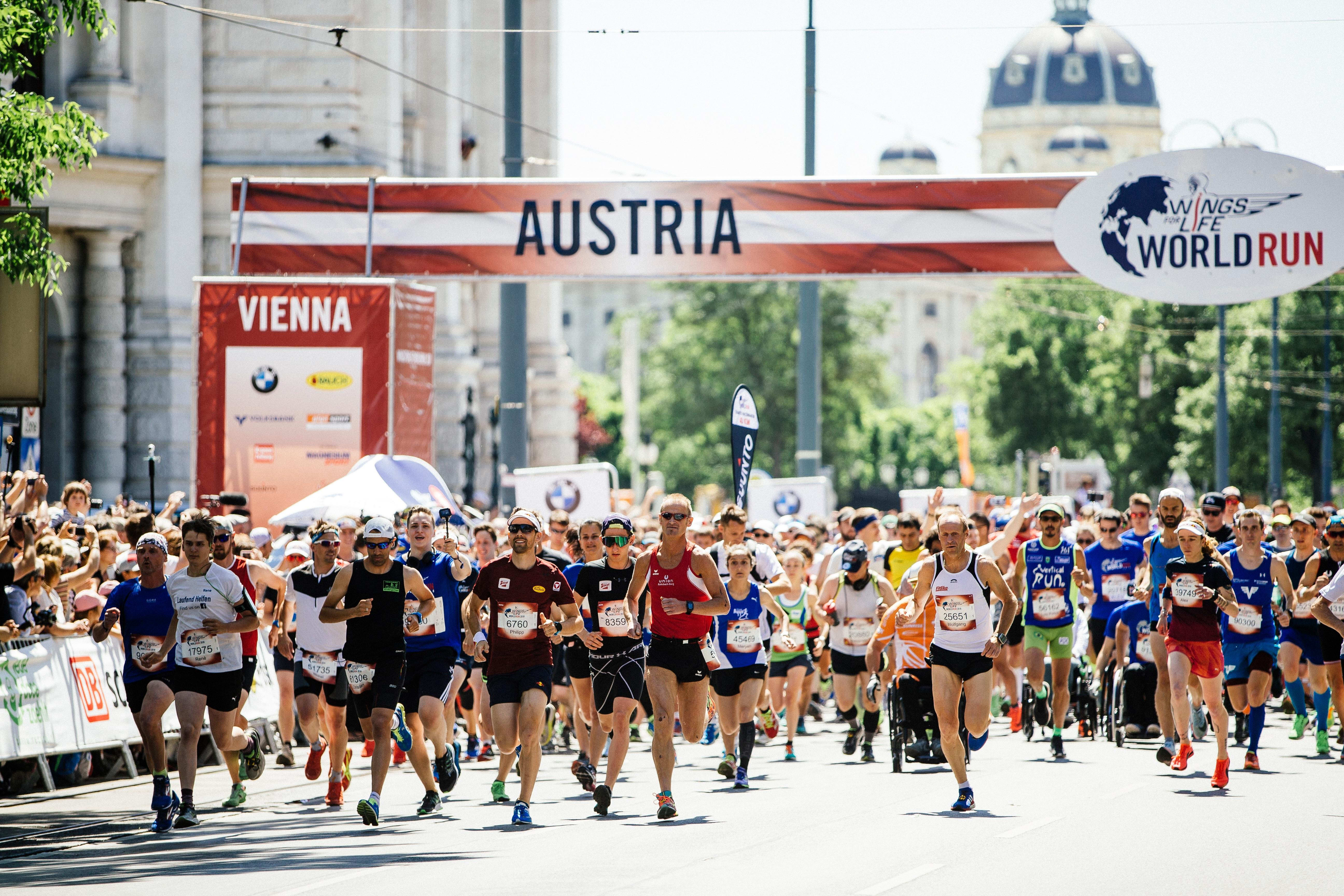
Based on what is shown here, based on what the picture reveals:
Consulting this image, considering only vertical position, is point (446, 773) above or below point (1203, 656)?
below

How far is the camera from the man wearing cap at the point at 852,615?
16141 millimetres

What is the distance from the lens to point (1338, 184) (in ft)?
64.0

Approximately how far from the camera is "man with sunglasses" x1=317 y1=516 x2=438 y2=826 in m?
12.1

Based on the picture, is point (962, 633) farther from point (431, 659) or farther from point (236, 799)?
point (236, 799)

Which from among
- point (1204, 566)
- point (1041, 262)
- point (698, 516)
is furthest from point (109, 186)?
point (1204, 566)

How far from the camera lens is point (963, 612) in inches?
486

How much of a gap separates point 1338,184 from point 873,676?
25.3 ft

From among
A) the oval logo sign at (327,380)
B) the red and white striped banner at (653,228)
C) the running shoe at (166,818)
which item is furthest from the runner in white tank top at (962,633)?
the oval logo sign at (327,380)

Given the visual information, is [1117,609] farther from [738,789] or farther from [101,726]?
[101,726]

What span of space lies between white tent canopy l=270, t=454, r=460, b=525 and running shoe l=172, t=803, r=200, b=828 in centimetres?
603

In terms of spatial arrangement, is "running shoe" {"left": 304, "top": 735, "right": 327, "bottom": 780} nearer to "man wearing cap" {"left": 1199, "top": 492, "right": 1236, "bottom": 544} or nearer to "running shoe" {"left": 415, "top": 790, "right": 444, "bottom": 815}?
"running shoe" {"left": 415, "top": 790, "right": 444, "bottom": 815}

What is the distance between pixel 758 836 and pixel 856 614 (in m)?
5.21

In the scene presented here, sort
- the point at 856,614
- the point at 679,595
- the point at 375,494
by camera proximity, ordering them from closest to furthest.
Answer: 1. the point at 679,595
2. the point at 856,614
3. the point at 375,494

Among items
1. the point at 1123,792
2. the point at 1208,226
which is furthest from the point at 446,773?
the point at 1208,226
